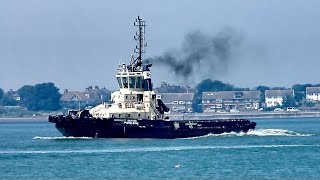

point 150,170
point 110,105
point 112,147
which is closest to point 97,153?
point 112,147

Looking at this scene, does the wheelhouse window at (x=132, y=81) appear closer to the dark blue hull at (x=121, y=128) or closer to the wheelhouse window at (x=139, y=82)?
the wheelhouse window at (x=139, y=82)

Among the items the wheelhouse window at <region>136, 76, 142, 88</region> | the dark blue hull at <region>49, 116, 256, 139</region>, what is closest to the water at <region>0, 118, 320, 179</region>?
the dark blue hull at <region>49, 116, 256, 139</region>

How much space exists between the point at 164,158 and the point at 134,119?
27635 mm

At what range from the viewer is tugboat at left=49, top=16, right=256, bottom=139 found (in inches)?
4574

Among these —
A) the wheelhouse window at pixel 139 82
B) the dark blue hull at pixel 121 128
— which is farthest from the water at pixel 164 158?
the wheelhouse window at pixel 139 82

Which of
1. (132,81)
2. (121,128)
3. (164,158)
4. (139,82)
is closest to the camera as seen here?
(164,158)

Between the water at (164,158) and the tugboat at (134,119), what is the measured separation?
1545mm

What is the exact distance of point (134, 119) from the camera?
382ft

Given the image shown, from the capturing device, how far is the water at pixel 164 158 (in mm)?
76875

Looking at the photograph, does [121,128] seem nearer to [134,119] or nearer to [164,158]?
[134,119]

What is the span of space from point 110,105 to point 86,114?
297 centimetres

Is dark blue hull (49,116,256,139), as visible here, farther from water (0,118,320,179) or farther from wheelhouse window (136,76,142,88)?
wheelhouse window (136,76,142,88)

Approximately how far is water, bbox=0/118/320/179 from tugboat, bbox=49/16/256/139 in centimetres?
155

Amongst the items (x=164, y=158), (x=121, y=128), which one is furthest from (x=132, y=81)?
(x=164, y=158)
